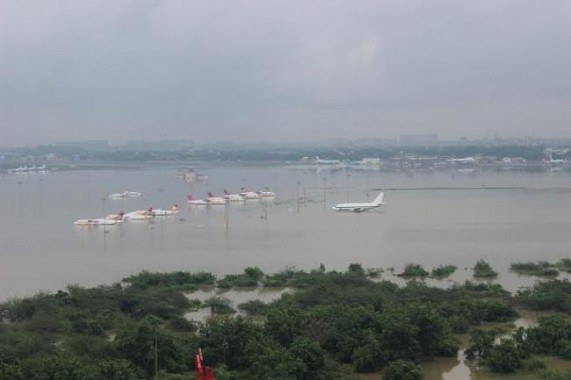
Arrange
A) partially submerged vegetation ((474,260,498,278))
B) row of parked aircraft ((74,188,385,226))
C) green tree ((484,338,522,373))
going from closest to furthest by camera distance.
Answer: green tree ((484,338,522,373))
partially submerged vegetation ((474,260,498,278))
row of parked aircraft ((74,188,385,226))

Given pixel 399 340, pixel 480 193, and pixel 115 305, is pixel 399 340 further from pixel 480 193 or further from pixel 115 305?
pixel 480 193

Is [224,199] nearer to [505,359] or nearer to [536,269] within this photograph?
[536,269]

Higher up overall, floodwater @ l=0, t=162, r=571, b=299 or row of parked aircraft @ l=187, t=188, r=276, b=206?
row of parked aircraft @ l=187, t=188, r=276, b=206

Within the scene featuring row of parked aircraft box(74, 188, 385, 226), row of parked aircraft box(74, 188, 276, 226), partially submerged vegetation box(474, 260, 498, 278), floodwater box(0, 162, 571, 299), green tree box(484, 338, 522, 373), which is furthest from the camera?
row of parked aircraft box(74, 188, 385, 226)

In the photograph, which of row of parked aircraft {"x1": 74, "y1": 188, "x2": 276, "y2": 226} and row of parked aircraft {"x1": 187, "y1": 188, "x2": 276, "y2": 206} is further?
row of parked aircraft {"x1": 187, "y1": 188, "x2": 276, "y2": 206}

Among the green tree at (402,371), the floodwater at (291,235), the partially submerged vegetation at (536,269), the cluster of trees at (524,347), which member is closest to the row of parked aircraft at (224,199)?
the floodwater at (291,235)

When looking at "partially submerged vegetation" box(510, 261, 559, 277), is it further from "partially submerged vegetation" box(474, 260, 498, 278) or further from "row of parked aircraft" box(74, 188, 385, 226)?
"row of parked aircraft" box(74, 188, 385, 226)

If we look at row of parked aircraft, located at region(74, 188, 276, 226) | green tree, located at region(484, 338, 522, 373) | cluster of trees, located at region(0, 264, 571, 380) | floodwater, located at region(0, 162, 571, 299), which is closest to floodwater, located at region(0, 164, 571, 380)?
floodwater, located at region(0, 162, 571, 299)
